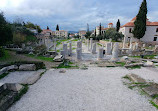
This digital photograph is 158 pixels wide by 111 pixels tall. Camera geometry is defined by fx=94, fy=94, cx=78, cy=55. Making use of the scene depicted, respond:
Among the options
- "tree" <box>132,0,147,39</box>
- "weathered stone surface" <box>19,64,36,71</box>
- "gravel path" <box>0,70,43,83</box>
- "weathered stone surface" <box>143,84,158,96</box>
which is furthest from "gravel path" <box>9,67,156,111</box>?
"tree" <box>132,0,147,39</box>

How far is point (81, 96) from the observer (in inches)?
192

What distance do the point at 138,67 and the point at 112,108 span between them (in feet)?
22.6

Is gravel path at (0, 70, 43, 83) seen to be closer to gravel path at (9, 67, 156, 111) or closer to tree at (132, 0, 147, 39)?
gravel path at (9, 67, 156, 111)

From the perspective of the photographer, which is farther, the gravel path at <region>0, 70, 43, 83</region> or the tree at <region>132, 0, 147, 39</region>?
the tree at <region>132, 0, 147, 39</region>


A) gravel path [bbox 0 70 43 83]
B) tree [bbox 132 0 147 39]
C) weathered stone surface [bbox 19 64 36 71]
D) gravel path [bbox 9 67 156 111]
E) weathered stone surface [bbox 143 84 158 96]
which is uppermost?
tree [bbox 132 0 147 39]

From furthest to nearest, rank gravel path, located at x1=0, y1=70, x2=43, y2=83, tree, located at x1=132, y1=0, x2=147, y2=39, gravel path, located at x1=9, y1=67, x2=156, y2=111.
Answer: tree, located at x1=132, y1=0, x2=147, y2=39, gravel path, located at x1=0, y1=70, x2=43, y2=83, gravel path, located at x1=9, y1=67, x2=156, y2=111

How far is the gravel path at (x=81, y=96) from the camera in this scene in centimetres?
415

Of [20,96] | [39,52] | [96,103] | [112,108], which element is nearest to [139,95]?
[112,108]

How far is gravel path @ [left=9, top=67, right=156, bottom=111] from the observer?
4.15 m

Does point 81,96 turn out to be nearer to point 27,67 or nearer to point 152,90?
point 152,90

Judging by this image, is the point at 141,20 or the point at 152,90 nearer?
the point at 152,90

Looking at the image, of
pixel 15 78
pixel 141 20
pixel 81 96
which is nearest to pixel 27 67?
pixel 15 78

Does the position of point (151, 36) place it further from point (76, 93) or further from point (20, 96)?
point (20, 96)

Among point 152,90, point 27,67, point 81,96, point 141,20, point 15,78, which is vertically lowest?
point 81,96
